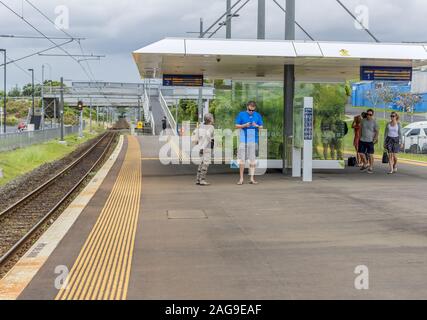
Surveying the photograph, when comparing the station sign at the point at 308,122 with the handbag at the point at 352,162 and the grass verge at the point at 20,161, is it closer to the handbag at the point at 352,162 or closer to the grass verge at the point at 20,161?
the handbag at the point at 352,162

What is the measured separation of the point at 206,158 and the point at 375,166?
28.9ft

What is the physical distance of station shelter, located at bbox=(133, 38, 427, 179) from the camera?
16.5 m

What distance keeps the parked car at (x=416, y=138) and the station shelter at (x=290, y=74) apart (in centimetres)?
983

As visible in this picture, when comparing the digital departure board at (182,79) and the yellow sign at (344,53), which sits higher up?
the yellow sign at (344,53)

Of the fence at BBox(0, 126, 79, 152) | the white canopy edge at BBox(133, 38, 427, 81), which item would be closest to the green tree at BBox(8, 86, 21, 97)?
the fence at BBox(0, 126, 79, 152)

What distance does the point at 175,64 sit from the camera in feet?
64.1

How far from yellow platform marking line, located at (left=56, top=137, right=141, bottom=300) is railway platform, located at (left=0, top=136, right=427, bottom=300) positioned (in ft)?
0.04

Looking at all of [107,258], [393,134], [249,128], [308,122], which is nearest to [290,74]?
[308,122]

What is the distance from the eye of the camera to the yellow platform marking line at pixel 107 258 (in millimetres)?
6246

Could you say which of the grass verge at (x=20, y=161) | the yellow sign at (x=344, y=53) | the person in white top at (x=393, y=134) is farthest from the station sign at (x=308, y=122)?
the grass verge at (x=20, y=161)

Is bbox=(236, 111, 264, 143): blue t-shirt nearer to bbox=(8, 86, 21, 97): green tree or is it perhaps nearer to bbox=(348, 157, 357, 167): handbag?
bbox=(348, 157, 357, 167): handbag

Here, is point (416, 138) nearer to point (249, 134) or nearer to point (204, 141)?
point (249, 134)
